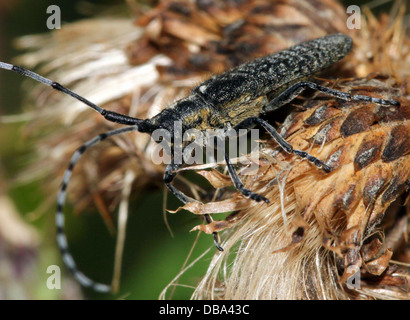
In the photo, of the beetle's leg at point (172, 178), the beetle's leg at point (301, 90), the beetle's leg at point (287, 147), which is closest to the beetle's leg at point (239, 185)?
the beetle's leg at point (287, 147)

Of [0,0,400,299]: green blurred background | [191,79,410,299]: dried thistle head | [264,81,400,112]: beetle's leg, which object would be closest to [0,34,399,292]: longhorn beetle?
[264,81,400,112]: beetle's leg

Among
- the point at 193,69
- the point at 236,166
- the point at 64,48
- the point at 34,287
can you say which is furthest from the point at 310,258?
the point at 64,48

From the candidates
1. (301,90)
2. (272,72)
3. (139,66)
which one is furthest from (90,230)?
(301,90)

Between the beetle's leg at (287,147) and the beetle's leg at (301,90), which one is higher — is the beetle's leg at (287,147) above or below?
below

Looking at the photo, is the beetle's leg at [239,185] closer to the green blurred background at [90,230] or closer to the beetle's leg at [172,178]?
the beetle's leg at [172,178]

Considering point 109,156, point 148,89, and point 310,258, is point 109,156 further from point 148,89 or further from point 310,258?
point 310,258

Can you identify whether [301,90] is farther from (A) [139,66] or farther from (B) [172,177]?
(A) [139,66]
